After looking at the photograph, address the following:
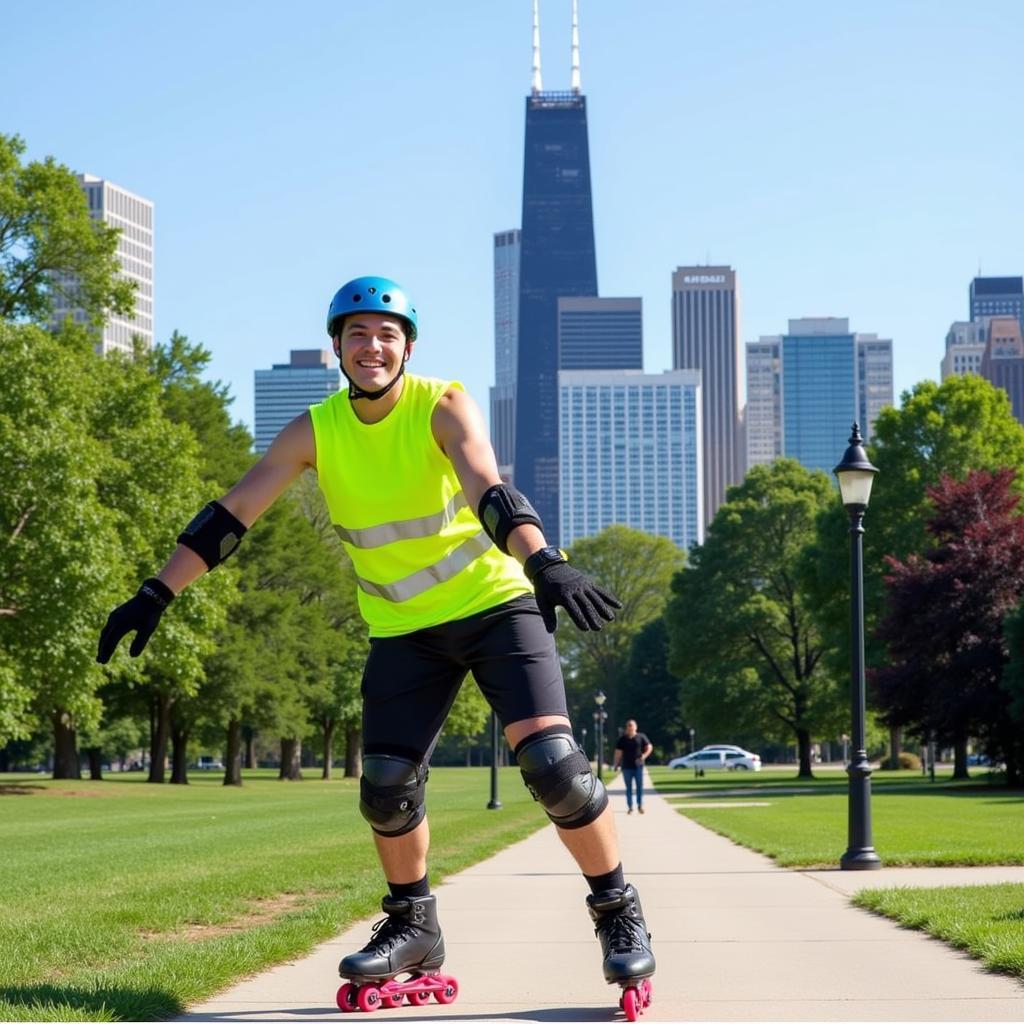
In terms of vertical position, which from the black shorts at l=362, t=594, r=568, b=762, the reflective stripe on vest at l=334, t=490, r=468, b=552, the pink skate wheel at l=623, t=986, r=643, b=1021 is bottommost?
the pink skate wheel at l=623, t=986, r=643, b=1021

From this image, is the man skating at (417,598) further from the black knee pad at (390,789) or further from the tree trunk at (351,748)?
the tree trunk at (351,748)

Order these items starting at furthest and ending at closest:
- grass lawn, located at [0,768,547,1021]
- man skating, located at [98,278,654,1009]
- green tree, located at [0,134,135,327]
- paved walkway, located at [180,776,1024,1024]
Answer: green tree, located at [0,134,135,327] < grass lawn, located at [0,768,547,1021] < paved walkway, located at [180,776,1024,1024] < man skating, located at [98,278,654,1009]

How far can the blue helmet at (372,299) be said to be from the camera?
553 centimetres

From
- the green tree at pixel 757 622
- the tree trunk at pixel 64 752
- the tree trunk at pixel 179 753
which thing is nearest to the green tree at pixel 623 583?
the green tree at pixel 757 622

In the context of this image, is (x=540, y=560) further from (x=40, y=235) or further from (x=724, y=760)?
(x=724, y=760)

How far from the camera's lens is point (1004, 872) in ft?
39.1

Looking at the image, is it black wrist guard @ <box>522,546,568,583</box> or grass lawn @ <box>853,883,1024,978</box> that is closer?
black wrist guard @ <box>522,546,568,583</box>

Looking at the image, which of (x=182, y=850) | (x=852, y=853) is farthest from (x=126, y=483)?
(x=852, y=853)

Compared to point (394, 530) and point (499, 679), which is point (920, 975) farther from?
point (394, 530)

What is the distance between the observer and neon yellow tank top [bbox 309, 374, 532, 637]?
17.7 feet

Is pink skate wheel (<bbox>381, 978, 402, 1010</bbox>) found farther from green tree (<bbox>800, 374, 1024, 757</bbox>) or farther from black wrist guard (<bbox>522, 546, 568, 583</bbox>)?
green tree (<bbox>800, 374, 1024, 757</bbox>)

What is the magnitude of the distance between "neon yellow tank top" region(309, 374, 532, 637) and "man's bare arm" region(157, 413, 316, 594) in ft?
0.60

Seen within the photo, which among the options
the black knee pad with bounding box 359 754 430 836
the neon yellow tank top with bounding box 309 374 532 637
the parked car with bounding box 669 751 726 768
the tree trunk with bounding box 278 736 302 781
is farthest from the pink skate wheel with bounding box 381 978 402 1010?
the parked car with bounding box 669 751 726 768

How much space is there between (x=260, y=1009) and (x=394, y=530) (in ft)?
5.37
